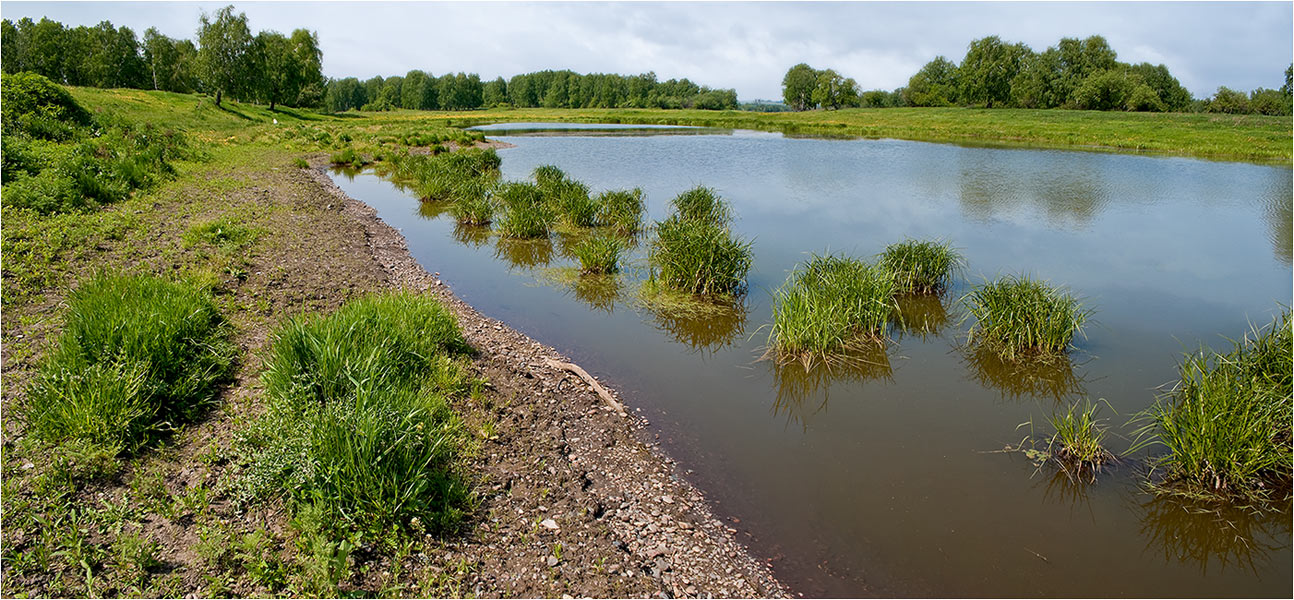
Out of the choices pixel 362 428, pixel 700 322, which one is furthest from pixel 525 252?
pixel 362 428

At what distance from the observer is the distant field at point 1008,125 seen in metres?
42.0

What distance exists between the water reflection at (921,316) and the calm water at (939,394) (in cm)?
7

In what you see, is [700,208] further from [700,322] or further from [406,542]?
[406,542]

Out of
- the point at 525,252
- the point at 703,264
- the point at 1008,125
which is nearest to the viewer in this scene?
the point at 703,264

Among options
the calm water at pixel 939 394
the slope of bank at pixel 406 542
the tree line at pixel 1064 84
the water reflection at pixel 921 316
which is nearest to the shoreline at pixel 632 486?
the slope of bank at pixel 406 542

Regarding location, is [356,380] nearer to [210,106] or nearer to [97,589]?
[97,589]

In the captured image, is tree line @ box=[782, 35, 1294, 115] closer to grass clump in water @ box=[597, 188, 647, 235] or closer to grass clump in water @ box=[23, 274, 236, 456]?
grass clump in water @ box=[597, 188, 647, 235]

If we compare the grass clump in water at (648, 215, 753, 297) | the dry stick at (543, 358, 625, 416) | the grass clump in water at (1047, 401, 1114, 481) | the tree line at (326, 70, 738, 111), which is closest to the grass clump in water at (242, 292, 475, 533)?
the dry stick at (543, 358, 625, 416)

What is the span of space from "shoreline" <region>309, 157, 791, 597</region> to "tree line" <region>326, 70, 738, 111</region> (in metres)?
144

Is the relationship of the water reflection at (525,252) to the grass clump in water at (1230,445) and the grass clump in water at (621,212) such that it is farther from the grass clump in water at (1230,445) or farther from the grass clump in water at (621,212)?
the grass clump in water at (1230,445)

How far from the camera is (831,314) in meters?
10.1

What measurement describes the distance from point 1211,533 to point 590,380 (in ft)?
21.1

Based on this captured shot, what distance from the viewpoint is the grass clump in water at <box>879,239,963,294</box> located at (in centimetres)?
1266

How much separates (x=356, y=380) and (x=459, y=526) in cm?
196
